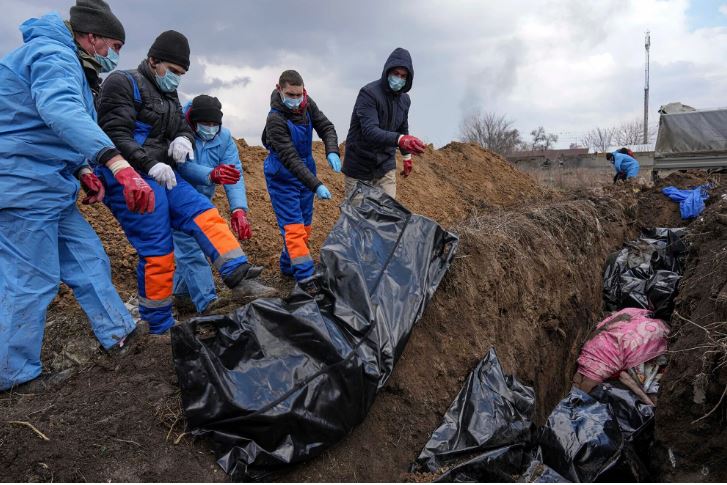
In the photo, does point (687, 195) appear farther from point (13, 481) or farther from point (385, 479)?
Answer: point (13, 481)

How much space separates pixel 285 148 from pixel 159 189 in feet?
3.93

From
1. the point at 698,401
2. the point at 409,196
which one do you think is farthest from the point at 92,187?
the point at 409,196

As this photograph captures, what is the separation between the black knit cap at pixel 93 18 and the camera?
8.39ft

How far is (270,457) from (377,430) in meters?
0.70

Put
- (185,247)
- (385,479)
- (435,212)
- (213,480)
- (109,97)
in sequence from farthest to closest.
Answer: (435,212)
(185,247)
(109,97)
(385,479)
(213,480)

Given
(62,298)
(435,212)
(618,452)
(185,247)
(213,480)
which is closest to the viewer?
(213,480)

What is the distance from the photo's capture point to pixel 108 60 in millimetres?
2725

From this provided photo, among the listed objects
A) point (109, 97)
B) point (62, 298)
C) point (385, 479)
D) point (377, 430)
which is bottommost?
point (385, 479)

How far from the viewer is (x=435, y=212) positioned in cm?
972

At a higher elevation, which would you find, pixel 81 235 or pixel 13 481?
pixel 81 235

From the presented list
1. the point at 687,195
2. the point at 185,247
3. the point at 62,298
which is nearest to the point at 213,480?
the point at 185,247

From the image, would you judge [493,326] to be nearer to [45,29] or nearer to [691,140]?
[45,29]

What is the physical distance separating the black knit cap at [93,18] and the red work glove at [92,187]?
0.78 m

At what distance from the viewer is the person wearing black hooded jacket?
13.7 ft
